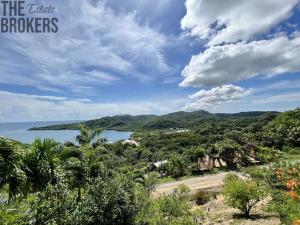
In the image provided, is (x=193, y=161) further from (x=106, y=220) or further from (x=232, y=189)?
(x=106, y=220)

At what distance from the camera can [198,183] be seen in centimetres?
4325

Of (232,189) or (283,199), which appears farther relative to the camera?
(232,189)

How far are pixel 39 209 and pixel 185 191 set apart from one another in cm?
1964

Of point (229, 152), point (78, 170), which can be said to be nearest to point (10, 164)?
point (78, 170)

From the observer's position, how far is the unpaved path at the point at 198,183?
39.6 m

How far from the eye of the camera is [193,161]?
177ft

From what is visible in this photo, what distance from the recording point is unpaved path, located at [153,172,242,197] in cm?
3960

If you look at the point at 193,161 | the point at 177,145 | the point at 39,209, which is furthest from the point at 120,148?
the point at 39,209

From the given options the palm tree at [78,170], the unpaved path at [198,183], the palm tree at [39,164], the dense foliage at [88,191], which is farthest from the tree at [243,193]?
the unpaved path at [198,183]

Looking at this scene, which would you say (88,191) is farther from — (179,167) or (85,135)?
(179,167)

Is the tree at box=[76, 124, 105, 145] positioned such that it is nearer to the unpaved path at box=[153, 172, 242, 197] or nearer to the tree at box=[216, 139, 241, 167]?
the unpaved path at box=[153, 172, 242, 197]

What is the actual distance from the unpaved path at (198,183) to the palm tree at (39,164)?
95.3 feet

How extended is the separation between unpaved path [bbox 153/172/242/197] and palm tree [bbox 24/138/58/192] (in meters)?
29.0

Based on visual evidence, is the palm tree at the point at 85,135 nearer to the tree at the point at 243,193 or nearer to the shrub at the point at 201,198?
the tree at the point at 243,193
